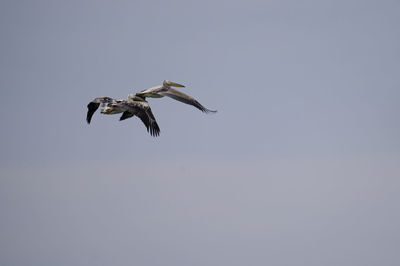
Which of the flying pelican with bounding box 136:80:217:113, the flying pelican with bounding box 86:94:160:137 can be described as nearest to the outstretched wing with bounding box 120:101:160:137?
the flying pelican with bounding box 86:94:160:137

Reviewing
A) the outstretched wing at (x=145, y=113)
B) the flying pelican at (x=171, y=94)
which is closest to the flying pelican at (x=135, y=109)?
the outstretched wing at (x=145, y=113)

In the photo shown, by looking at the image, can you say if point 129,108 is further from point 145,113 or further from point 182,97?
point 182,97

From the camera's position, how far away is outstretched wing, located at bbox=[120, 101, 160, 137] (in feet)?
96.8

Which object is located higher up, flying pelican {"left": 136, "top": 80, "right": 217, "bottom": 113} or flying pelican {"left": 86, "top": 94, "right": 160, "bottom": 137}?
flying pelican {"left": 136, "top": 80, "right": 217, "bottom": 113}

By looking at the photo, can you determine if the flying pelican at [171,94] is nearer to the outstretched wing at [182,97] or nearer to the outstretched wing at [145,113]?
the outstretched wing at [182,97]

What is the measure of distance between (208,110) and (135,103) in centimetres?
598

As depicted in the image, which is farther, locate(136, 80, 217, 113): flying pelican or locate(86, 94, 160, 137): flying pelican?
locate(136, 80, 217, 113): flying pelican

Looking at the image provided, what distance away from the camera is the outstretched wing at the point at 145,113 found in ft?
96.8

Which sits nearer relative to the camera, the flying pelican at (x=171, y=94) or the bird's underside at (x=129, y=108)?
the bird's underside at (x=129, y=108)

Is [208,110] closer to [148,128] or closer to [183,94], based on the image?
[183,94]

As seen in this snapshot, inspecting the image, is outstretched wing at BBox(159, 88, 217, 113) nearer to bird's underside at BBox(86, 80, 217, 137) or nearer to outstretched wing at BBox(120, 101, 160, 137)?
bird's underside at BBox(86, 80, 217, 137)

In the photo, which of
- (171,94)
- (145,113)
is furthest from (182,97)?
(145,113)

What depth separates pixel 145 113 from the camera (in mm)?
29797

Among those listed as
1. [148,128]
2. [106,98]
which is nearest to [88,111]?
[106,98]
